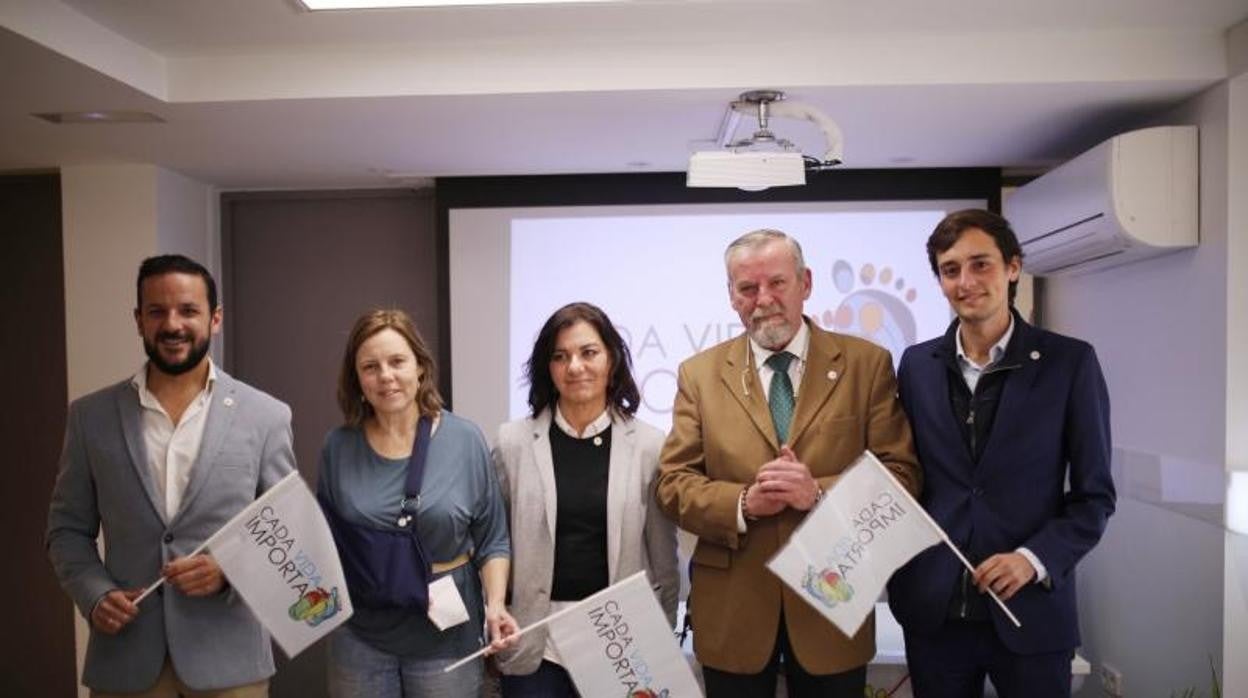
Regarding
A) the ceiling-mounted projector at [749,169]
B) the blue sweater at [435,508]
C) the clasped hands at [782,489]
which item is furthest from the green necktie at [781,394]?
the ceiling-mounted projector at [749,169]

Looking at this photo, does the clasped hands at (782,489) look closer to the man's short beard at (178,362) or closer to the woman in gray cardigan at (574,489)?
the woman in gray cardigan at (574,489)

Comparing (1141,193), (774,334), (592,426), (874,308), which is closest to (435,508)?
(592,426)

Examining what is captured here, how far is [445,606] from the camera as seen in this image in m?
2.27

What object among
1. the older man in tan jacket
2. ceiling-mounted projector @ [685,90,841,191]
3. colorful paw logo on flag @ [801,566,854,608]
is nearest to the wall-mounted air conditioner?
ceiling-mounted projector @ [685,90,841,191]

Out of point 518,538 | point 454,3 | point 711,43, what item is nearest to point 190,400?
point 518,538

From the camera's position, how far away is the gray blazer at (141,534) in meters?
2.33

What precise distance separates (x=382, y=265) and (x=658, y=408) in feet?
5.51

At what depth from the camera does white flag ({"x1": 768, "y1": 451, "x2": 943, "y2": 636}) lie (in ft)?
7.03

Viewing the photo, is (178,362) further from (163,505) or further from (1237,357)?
(1237,357)

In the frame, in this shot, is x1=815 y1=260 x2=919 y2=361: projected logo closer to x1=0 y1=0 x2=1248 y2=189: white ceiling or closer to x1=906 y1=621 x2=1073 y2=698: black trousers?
x1=0 y1=0 x2=1248 y2=189: white ceiling

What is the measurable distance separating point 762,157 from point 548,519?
1.49 metres

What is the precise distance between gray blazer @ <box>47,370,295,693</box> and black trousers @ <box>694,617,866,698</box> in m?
1.19

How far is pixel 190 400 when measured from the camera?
2441mm

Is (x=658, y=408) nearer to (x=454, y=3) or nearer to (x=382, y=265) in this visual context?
(x=382, y=265)
